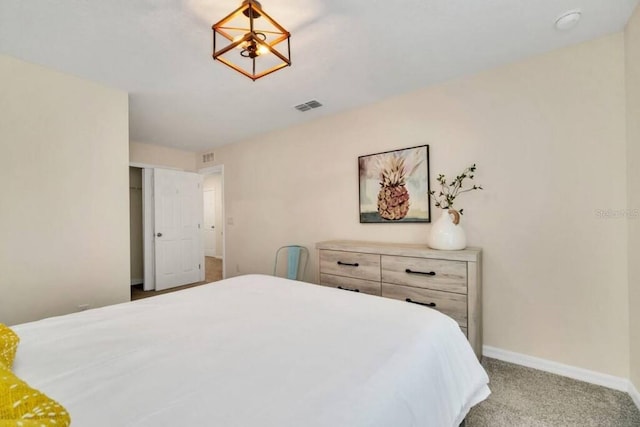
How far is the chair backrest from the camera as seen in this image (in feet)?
11.6

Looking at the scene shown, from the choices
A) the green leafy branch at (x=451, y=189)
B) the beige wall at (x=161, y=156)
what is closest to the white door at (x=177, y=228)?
the beige wall at (x=161, y=156)

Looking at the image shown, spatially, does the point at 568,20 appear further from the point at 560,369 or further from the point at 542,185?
the point at 560,369

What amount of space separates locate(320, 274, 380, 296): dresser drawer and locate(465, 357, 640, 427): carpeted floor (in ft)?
3.50

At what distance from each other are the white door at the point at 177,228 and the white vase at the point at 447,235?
423cm

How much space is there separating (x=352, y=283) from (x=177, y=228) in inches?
141

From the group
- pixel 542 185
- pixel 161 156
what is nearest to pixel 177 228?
pixel 161 156

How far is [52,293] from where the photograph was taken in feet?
7.57

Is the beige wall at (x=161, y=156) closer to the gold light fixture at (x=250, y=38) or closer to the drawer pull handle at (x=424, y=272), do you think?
the gold light fixture at (x=250, y=38)

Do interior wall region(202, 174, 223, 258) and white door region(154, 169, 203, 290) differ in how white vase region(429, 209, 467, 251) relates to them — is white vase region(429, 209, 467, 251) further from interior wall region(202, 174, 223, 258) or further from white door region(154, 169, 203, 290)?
interior wall region(202, 174, 223, 258)

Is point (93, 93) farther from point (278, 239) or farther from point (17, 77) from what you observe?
point (278, 239)

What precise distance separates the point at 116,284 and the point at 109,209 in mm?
735

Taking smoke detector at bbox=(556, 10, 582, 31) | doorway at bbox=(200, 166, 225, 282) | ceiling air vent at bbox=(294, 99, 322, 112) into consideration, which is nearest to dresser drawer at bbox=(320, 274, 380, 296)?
ceiling air vent at bbox=(294, 99, 322, 112)

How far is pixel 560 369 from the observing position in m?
2.06

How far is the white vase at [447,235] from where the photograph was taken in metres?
2.27
